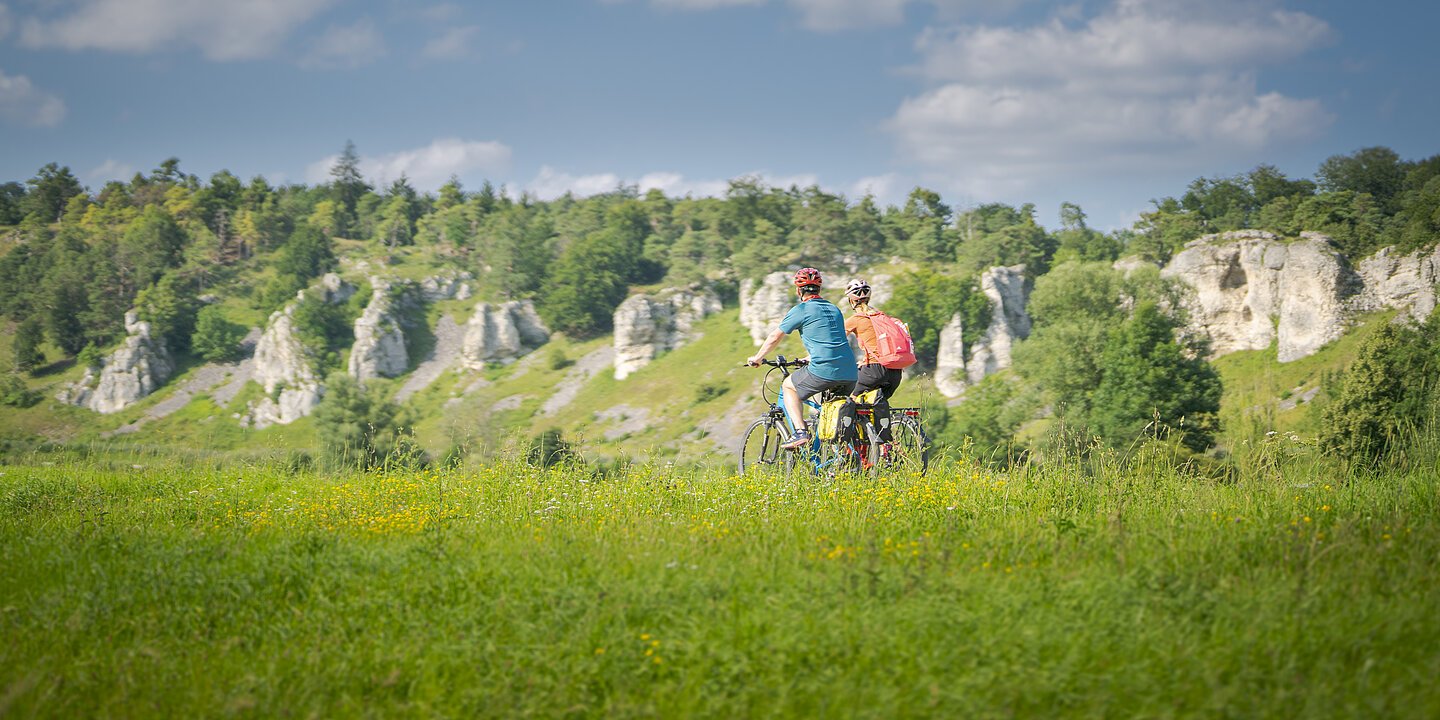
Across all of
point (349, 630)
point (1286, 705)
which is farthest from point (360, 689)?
point (1286, 705)

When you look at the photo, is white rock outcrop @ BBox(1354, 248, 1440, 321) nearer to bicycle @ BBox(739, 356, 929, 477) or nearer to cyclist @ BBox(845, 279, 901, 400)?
cyclist @ BBox(845, 279, 901, 400)

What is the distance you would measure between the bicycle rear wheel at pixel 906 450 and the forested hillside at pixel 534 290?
62.9 meters

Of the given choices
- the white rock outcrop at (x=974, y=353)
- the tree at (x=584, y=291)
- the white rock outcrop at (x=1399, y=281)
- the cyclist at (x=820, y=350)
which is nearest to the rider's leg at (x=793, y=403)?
the cyclist at (x=820, y=350)

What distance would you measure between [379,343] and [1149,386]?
4430 inches

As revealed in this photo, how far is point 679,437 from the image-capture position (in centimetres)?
10931

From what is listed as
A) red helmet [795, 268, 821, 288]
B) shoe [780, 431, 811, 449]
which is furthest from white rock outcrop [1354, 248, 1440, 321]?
shoe [780, 431, 811, 449]

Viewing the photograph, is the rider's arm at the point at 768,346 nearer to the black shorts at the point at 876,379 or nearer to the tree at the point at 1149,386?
the black shorts at the point at 876,379

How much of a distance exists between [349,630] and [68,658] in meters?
1.21

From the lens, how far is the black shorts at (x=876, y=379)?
9.73 m

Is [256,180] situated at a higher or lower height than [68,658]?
higher

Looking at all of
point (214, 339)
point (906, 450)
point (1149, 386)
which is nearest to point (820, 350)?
point (906, 450)

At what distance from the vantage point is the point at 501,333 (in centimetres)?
14562

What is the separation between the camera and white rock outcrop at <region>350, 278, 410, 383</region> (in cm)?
13888

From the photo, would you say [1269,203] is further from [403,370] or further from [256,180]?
[256,180]
